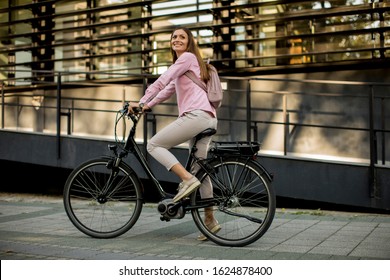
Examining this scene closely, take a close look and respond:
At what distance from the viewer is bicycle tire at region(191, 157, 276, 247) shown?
4762mm

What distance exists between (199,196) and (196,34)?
7.25 meters

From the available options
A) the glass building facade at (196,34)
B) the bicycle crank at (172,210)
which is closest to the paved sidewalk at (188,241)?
the bicycle crank at (172,210)

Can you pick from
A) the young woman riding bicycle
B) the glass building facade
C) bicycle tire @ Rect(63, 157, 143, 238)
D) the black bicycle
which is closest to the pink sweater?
the young woman riding bicycle

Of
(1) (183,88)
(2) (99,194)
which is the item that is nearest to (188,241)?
(2) (99,194)

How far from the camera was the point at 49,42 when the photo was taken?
45.3ft

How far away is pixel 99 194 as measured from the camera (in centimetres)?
532

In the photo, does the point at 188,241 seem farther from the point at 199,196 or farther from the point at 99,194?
the point at 99,194

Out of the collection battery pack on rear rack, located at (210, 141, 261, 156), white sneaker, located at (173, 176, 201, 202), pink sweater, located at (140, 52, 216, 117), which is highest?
pink sweater, located at (140, 52, 216, 117)

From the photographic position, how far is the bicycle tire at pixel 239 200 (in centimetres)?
476

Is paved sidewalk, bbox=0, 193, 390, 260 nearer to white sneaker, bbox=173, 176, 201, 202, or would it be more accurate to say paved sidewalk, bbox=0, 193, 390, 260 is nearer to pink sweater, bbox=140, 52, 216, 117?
white sneaker, bbox=173, 176, 201, 202

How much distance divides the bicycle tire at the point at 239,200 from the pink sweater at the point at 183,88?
0.51 metres

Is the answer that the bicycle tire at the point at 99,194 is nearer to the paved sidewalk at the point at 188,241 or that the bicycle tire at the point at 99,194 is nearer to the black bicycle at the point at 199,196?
the black bicycle at the point at 199,196

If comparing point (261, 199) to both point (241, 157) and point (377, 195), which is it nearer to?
point (241, 157)
